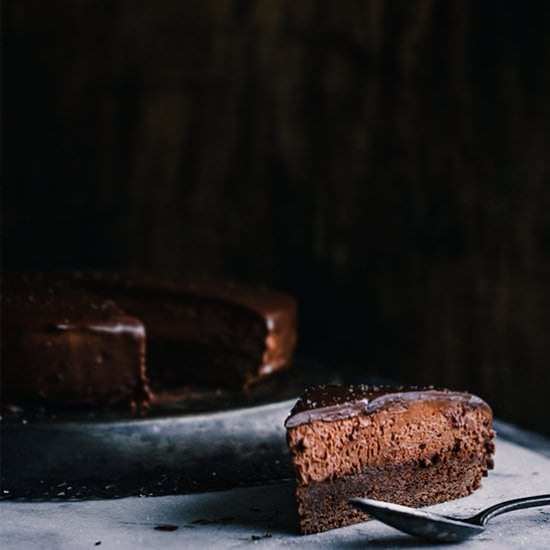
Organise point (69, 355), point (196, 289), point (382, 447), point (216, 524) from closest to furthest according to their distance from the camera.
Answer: point (216, 524)
point (382, 447)
point (69, 355)
point (196, 289)

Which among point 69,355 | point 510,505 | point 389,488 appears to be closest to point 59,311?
point 69,355

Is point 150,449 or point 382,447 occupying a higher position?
point 382,447

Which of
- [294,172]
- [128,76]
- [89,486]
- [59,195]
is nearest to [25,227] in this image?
[59,195]

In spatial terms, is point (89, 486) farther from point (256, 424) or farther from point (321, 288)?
point (321, 288)

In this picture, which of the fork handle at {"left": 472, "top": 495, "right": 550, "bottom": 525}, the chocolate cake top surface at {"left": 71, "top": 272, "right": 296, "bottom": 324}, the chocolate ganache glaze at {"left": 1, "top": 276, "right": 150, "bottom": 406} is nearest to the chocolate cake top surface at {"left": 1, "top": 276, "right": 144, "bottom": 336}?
the chocolate ganache glaze at {"left": 1, "top": 276, "right": 150, "bottom": 406}

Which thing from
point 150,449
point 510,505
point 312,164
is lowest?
point 150,449

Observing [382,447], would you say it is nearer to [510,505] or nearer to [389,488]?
[389,488]
